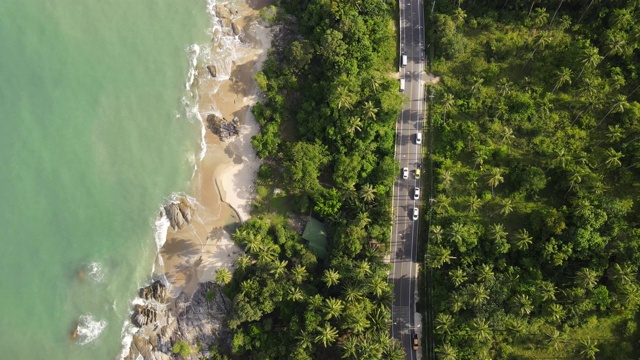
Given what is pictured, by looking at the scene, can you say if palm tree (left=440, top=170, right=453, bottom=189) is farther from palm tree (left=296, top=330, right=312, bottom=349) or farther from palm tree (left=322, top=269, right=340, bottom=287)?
palm tree (left=296, top=330, right=312, bottom=349)

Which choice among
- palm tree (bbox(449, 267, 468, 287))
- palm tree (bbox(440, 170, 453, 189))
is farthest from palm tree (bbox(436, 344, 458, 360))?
palm tree (bbox(440, 170, 453, 189))

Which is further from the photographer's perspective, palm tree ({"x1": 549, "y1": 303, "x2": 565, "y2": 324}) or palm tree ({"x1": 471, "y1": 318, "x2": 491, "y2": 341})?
palm tree ({"x1": 549, "y1": 303, "x2": 565, "y2": 324})

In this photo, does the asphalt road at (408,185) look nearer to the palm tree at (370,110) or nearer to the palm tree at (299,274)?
the palm tree at (370,110)

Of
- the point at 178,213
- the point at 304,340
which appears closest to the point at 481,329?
the point at 304,340

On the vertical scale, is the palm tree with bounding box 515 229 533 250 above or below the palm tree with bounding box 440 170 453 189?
below

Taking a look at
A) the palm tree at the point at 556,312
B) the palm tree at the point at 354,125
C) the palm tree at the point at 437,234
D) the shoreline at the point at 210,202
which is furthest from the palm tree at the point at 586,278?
the shoreline at the point at 210,202

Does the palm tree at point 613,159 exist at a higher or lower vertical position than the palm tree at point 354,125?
lower
